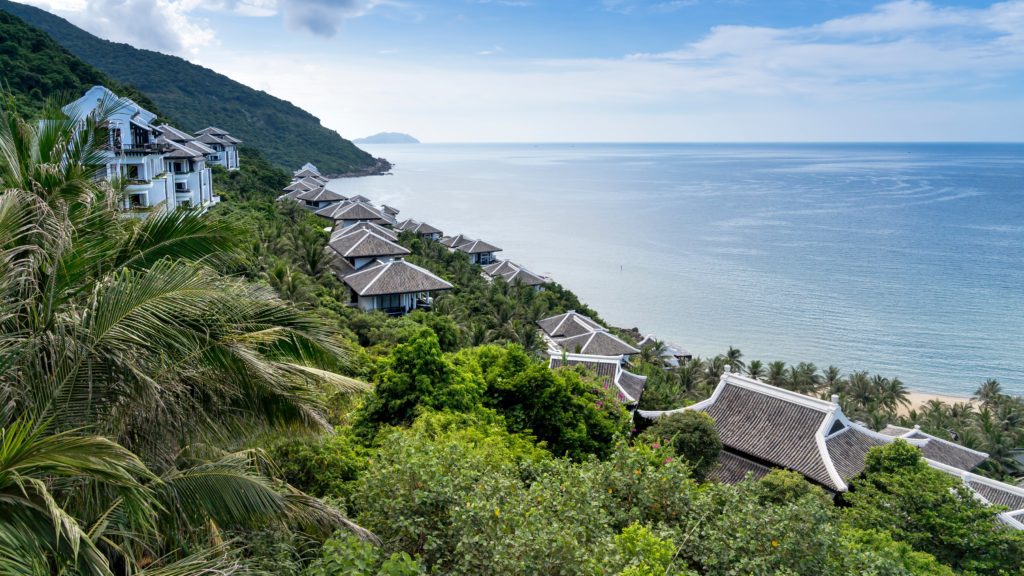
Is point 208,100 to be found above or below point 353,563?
above

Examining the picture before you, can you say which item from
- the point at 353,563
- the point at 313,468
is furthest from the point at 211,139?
the point at 353,563

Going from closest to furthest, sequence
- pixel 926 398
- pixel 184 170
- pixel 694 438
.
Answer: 1. pixel 694 438
2. pixel 184 170
3. pixel 926 398

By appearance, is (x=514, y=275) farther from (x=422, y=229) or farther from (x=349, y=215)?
(x=349, y=215)

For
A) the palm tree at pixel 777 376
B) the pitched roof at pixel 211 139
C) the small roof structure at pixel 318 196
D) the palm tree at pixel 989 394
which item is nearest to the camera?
the palm tree at pixel 989 394

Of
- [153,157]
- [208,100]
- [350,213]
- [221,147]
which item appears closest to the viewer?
[153,157]

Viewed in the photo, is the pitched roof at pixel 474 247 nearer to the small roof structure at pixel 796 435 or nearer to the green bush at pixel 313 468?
the small roof structure at pixel 796 435

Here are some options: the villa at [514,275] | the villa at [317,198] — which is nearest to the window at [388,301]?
the villa at [514,275]

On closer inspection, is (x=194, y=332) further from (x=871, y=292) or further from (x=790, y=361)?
(x=871, y=292)
